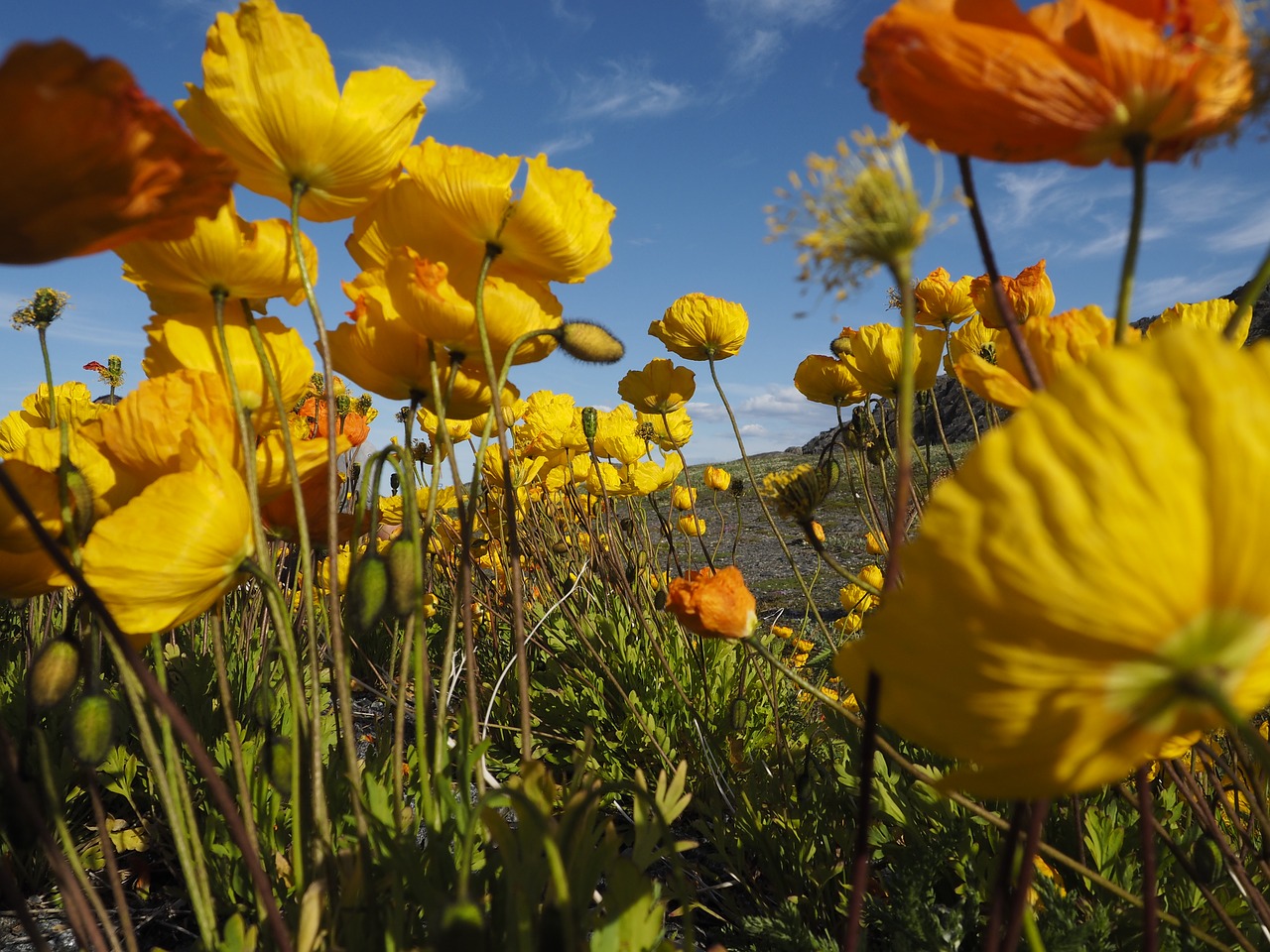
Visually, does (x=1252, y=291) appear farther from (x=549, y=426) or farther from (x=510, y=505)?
(x=549, y=426)

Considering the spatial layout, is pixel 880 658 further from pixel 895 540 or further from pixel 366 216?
pixel 366 216

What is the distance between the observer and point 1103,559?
1.40 feet

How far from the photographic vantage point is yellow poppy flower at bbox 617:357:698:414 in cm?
355

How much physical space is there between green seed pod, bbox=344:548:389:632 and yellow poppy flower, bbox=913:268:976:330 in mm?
2351

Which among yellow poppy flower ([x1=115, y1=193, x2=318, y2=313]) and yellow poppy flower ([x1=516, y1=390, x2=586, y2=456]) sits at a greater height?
yellow poppy flower ([x1=516, y1=390, x2=586, y2=456])

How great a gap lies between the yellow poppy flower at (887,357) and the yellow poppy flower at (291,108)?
1431 mm

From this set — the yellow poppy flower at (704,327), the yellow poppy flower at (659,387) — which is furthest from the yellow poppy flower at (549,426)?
the yellow poppy flower at (704,327)

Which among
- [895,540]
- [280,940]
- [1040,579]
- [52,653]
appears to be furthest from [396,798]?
[1040,579]

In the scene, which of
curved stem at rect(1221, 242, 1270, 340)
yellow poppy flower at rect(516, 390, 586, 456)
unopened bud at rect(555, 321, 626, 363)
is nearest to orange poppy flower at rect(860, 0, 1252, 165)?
curved stem at rect(1221, 242, 1270, 340)

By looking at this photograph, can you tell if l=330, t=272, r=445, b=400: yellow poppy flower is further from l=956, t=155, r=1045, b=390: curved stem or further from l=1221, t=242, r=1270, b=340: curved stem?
l=1221, t=242, r=1270, b=340: curved stem

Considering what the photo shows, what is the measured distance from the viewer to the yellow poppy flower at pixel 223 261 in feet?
3.20

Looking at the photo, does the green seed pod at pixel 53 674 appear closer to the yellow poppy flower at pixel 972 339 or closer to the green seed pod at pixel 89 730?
the green seed pod at pixel 89 730

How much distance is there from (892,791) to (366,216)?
179 cm

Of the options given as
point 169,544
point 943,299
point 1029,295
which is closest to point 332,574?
point 169,544
